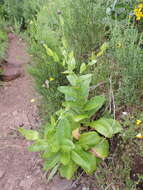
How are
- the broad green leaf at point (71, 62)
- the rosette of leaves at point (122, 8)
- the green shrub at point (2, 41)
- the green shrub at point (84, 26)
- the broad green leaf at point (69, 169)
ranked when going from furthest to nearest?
the green shrub at point (2, 41), the green shrub at point (84, 26), the rosette of leaves at point (122, 8), the broad green leaf at point (71, 62), the broad green leaf at point (69, 169)

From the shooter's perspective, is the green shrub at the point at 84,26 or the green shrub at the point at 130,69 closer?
the green shrub at the point at 130,69

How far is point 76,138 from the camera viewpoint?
5.47 feet

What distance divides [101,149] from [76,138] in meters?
0.20

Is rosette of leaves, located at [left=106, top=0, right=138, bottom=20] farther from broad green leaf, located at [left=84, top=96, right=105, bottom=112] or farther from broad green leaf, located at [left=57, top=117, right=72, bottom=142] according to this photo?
broad green leaf, located at [left=57, top=117, right=72, bottom=142]

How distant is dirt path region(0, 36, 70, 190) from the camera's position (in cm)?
192

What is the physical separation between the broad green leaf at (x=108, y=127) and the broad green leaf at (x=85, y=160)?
0.19m

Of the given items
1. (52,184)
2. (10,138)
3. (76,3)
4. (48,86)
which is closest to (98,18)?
(76,3)

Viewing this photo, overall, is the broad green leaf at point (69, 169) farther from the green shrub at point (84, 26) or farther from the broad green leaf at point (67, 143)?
the green shrub at point (84, 26)

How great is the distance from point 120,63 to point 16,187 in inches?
53.9

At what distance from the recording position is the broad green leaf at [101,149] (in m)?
1.60

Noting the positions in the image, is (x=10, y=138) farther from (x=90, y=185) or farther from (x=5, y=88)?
(x=5, y=88)

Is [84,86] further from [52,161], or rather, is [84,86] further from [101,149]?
[52,161]

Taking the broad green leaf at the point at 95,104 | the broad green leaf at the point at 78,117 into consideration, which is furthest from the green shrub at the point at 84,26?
the broad green leaf at the point at 78,117

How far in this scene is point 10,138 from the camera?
2.48 meters
